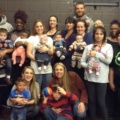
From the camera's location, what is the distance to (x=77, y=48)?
5852 mm

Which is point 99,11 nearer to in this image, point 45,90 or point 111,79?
point 111,79

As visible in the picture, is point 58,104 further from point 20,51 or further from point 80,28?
point 80,28

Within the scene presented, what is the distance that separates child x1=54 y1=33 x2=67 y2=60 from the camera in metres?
5.87

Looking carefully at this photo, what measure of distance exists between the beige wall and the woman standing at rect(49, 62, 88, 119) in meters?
1.87

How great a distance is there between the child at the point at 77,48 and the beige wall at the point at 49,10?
155cm

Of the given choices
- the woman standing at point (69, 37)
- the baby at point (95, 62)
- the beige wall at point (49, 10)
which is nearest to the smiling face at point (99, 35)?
the baby at point (95, 62)

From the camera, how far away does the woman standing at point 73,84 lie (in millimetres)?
5558

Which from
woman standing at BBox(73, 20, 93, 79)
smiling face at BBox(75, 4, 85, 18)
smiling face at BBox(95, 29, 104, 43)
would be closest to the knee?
woman standing at BBox(73, 20, 93, 79)

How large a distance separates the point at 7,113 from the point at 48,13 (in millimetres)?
2222

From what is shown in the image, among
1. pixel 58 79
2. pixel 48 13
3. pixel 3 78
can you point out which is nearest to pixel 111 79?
pixel 58 79

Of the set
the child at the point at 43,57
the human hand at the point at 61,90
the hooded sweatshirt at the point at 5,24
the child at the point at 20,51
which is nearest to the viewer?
the human hand at the point at 61,90

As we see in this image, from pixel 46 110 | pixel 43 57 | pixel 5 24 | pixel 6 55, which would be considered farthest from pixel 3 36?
pixel 46 110

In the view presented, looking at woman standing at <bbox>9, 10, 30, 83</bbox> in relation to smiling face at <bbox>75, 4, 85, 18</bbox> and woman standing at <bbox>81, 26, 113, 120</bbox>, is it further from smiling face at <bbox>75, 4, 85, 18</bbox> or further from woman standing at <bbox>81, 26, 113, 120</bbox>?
woman standing at <bbox>81, 26, 113, 120</bbox>

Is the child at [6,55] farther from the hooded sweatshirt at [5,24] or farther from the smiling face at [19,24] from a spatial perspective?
the hooded sweatshirt at [5,24]
